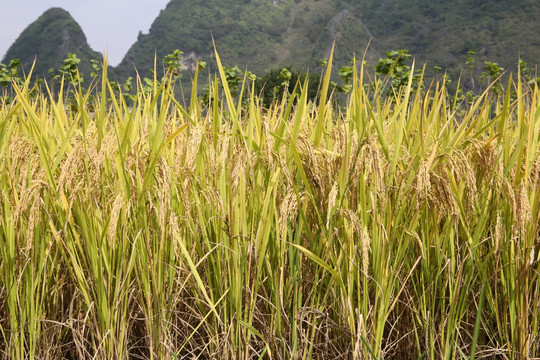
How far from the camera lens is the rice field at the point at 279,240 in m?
1.65

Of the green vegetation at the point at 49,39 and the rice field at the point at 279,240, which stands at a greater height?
the green vegetation at the point at 49,39

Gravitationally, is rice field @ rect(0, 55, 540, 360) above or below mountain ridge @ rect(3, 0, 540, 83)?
below

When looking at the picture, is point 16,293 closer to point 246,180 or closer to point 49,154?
point 49,154

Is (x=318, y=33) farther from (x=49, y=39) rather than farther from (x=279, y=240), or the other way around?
(x=279, y=240)

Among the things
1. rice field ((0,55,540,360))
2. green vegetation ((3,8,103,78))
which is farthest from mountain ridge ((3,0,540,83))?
rice field ((0,55,540,360))

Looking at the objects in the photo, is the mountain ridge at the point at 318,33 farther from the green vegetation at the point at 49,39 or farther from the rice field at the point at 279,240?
the rice field at the point at 279,240

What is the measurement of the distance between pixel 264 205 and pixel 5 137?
3.55 ft

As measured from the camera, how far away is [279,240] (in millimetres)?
1753

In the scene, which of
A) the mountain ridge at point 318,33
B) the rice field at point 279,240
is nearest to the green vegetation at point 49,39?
the mountain ridge at point 318,33

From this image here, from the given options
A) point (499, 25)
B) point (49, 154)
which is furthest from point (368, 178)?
point (499, 25)

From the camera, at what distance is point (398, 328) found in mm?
1966

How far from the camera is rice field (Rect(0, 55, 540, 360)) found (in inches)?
65.1

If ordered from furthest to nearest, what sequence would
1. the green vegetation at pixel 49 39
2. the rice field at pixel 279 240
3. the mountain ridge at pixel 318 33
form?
the green vegetation at pixel 49 39 < the mountain ridge at pixel 318 33 < the rice field at pixel 279 240

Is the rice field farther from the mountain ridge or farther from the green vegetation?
the green vegetation
